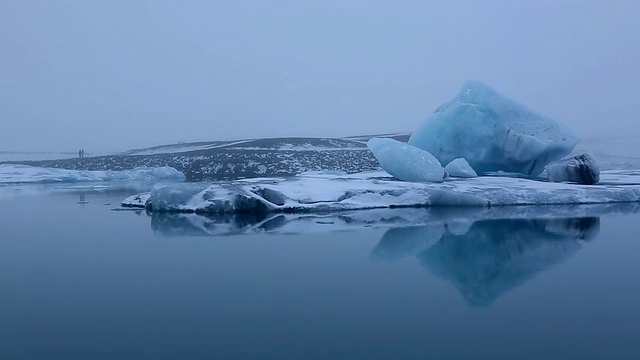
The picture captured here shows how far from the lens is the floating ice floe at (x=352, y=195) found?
12695 millimetres

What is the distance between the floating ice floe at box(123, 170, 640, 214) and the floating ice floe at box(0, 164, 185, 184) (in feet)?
76.5

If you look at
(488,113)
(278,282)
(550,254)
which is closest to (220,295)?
(278,282)

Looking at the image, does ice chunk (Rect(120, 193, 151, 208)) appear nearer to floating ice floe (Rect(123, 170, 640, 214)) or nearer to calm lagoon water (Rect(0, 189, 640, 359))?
floating ice floe (Rect(123, 170, 640, 214))

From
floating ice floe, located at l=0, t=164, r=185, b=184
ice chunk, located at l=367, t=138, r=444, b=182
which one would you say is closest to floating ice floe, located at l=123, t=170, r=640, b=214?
ice chunk, located at l=367, t=138, r=444, b=182

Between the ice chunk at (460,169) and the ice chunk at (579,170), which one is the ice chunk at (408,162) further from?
the ice chunk at (579,170)

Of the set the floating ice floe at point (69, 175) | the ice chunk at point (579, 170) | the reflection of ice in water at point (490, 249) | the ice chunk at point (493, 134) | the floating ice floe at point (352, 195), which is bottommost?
the floating ice floe at point (69, 175)

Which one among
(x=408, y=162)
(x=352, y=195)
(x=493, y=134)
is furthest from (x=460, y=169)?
(x=352, y=195)

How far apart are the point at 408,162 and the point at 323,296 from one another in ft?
36.5

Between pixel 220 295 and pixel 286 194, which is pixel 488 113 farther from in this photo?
pixel 220 295

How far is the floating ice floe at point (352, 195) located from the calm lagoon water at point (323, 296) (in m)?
3.56

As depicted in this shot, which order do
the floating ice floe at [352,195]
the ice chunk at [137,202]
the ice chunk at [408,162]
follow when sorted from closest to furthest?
the floating ice floe at [352,195]
the ice chunk at [137,202]
the ice chunk at [408,162]

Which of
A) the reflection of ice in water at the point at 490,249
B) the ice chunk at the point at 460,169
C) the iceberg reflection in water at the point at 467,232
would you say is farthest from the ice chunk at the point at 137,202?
the ice chunk at the point at 460,169

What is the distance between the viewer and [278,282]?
5.74m

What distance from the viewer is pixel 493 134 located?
693 inches
